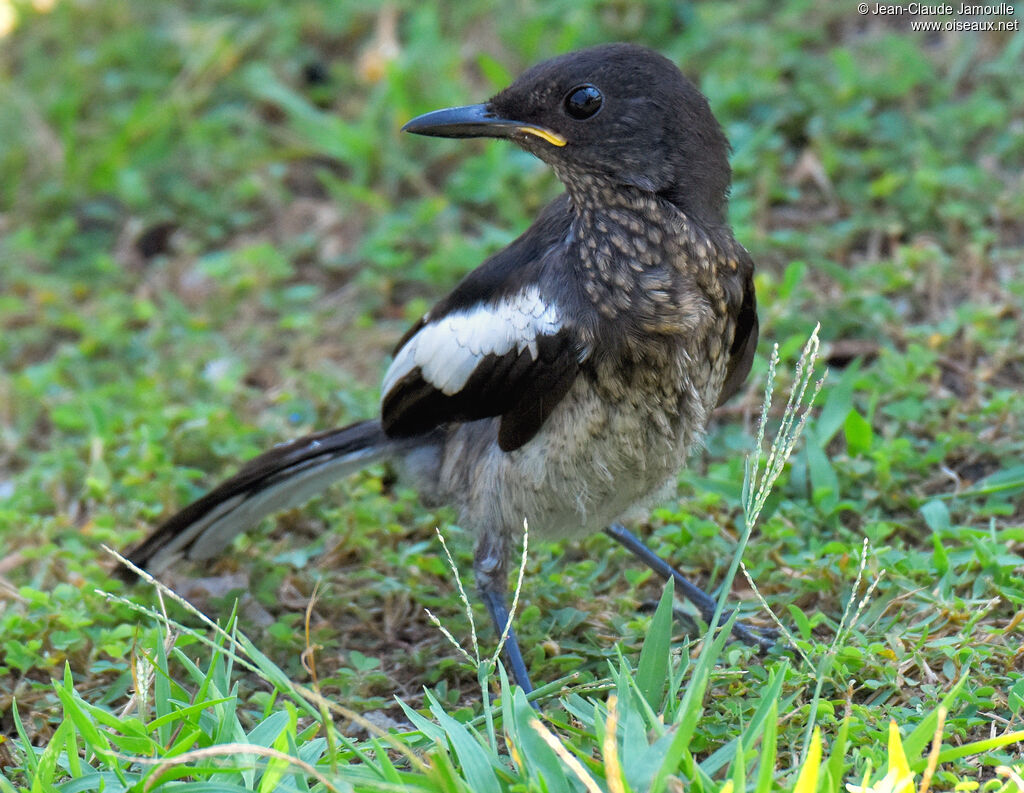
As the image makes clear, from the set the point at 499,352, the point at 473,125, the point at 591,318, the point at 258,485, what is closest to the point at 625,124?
Result: the point at 473,125

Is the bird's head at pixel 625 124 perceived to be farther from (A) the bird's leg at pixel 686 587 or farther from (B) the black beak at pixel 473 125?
(A) the bird's leg at pixel 686 587

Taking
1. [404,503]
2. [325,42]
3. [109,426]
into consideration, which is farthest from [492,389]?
[325,42]

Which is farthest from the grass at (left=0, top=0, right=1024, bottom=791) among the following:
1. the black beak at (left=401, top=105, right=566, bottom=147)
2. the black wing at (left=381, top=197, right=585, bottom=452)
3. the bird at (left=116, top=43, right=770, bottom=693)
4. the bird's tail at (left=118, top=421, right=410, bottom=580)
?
the black beak at (left=401, top=105, right=566, bottom=147)

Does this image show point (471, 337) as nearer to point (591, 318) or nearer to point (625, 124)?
point (591, 318)

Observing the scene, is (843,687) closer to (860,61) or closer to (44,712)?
(44,712)

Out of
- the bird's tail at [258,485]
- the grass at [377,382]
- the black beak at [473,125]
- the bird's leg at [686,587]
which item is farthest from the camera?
the bird's tail at [258,485]

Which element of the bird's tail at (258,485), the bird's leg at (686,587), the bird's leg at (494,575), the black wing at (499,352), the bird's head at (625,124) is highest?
the bird's head at (625,124)

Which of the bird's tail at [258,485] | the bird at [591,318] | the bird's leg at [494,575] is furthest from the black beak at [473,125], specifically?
the bird's leg at [494,575]
